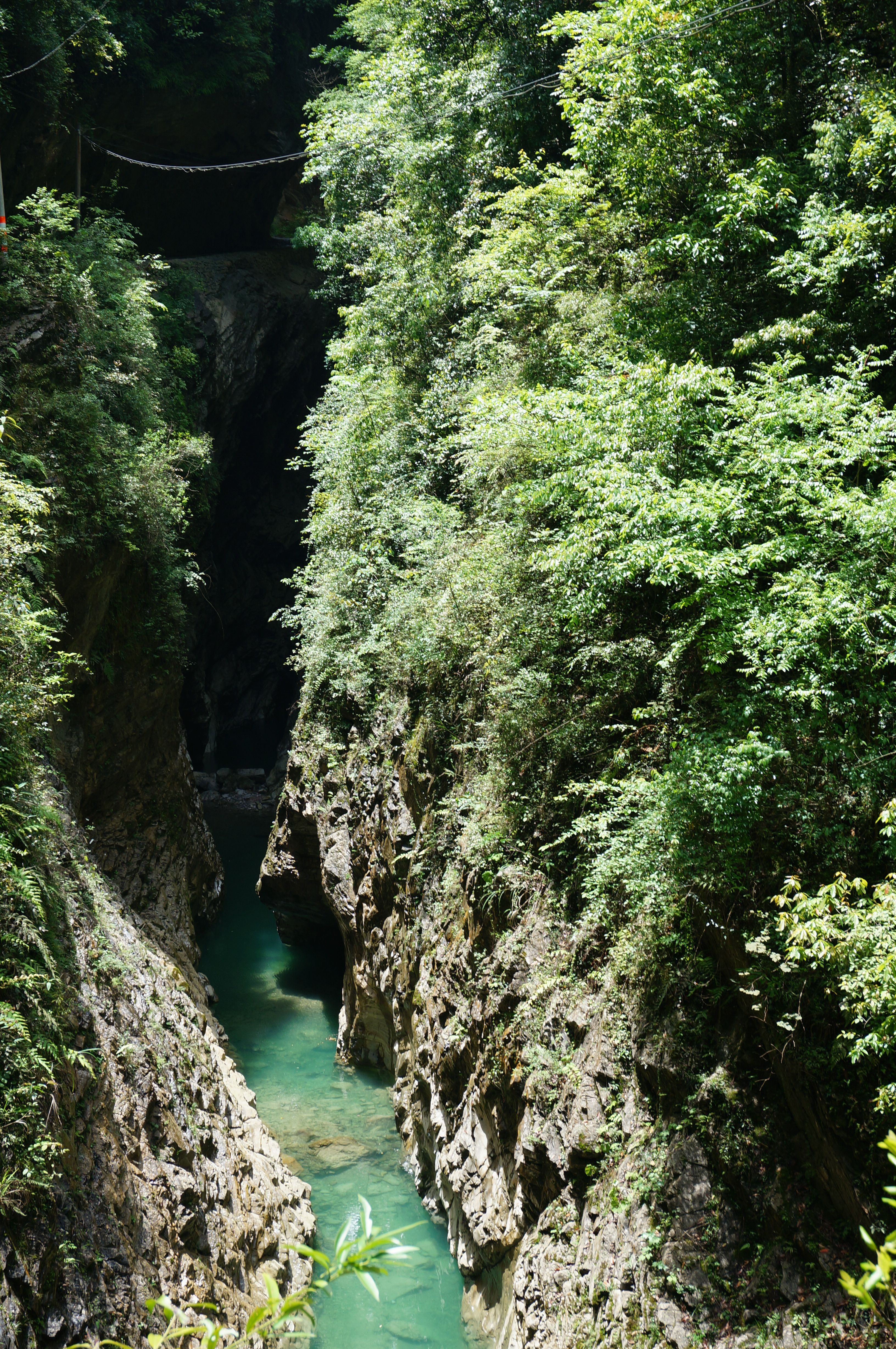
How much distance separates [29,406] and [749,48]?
836 centimetres

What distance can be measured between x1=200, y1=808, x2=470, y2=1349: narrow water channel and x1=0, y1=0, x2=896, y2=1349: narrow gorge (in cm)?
8

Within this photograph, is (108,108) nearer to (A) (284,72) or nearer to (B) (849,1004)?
(A) (284,72)

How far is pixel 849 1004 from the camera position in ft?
12.7

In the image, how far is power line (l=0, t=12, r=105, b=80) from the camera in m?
14.6

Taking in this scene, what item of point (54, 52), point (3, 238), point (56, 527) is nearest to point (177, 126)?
point (54, 52)

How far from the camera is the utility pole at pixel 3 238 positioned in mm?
10390

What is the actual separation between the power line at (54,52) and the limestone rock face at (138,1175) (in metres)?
13.6

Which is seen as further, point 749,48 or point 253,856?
point 253,856

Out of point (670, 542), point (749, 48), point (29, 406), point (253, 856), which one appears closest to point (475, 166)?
point (749, 48)

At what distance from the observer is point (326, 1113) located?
11758mm

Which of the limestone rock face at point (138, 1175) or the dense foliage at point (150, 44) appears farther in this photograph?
the dense foliage at point (150, 44)

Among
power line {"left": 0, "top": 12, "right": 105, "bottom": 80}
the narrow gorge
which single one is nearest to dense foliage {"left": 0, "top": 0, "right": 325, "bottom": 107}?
power line {"left": 0, "top": 12, "right": 105, "bottom": 80}

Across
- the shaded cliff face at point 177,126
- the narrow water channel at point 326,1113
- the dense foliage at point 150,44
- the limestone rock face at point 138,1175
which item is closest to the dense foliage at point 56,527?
the limestone rock face at point 138,1175

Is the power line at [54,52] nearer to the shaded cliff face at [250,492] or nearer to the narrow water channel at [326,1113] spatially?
the shaded cliff face at [250,492]
